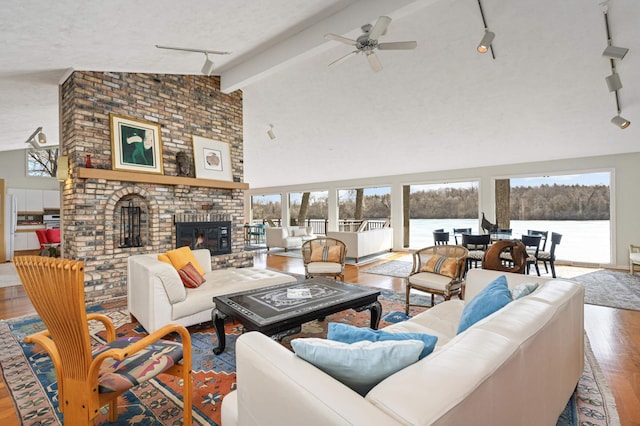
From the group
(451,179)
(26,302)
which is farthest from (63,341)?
(451,179)

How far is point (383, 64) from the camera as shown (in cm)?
440

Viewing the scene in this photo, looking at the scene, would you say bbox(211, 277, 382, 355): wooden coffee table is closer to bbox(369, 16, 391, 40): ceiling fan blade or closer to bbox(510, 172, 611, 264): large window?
bbox(369, 16, 391, 40): ceiling fan blade

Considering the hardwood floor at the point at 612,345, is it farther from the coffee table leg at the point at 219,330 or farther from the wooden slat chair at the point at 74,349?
the coffee table leg at the point at 219,330

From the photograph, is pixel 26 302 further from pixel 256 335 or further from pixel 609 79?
pixel 609 79

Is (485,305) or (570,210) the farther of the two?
(570,210)

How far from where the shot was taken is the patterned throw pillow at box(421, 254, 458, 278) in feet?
11.0

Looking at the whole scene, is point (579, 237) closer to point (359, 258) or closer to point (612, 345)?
point (359, 258)

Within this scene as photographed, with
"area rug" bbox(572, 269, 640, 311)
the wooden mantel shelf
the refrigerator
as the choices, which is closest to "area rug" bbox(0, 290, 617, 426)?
"area rug" bbox(572, 269, 640, 311)

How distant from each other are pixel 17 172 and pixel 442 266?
33.2 feet

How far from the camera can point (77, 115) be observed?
409 centimetres

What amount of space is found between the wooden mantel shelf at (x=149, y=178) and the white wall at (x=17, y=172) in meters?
5.53

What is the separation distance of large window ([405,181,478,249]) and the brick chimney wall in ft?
18.5

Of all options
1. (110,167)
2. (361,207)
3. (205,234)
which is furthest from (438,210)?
(110,167)

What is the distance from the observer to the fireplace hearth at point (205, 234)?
509 centimetres
